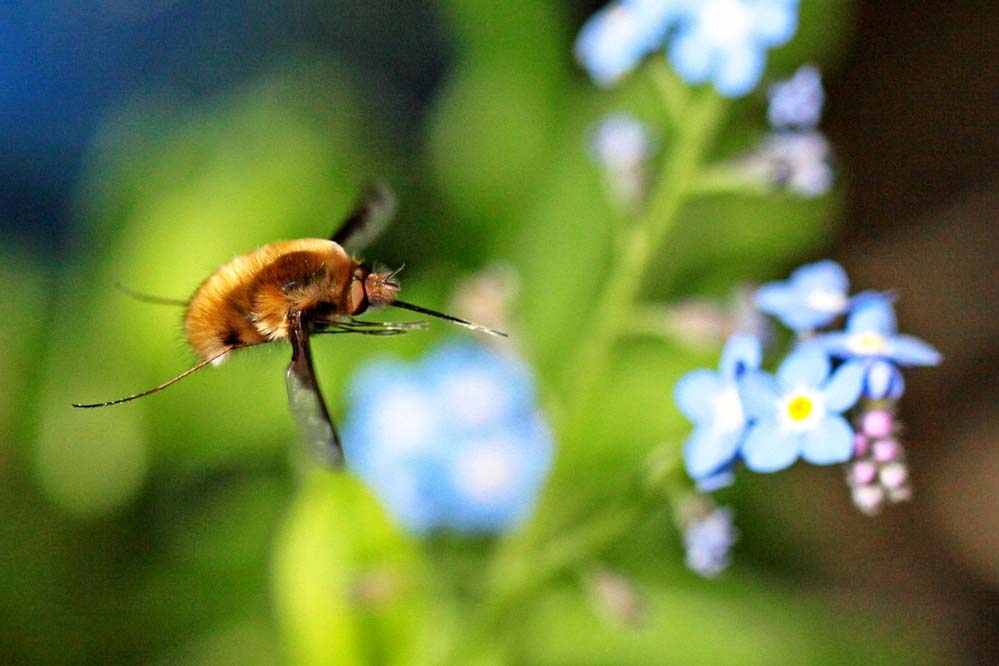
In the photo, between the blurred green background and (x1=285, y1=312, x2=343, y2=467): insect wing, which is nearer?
(x1=285, y1=312, x2=343, y2=467): insect wing

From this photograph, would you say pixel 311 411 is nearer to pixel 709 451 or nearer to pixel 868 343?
pixel 709 451

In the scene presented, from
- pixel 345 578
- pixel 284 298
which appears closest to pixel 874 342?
pixel 284 298

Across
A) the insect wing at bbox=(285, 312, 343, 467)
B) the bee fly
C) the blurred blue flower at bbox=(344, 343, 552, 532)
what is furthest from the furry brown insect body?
the blurred blue flower at bbox=(344, 343, 552, 532)

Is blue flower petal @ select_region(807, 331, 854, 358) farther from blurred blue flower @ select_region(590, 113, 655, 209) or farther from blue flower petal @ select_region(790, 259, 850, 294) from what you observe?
blurred blue flower @ select_region(590, 113, 655, 209)

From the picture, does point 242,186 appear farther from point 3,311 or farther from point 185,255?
point 3,311

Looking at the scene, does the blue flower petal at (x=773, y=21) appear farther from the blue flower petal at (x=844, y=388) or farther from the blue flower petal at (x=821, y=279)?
→ the blue flower petal at (x=844, y=388)

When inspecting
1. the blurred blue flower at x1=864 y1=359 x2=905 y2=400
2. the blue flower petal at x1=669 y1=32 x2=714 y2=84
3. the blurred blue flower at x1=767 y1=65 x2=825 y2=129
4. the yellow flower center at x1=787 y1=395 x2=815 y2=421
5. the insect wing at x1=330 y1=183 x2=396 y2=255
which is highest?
the blue flower petal at x1=669 y1=32 x2=714 y2=84

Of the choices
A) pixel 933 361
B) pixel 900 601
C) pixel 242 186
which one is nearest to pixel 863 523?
pixel 900 601
